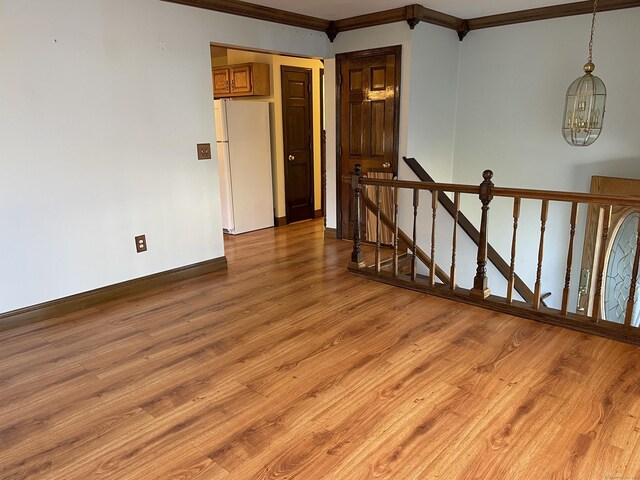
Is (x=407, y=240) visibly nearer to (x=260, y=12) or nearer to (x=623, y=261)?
(x=623, y=261)

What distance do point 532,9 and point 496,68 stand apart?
0.61 metres

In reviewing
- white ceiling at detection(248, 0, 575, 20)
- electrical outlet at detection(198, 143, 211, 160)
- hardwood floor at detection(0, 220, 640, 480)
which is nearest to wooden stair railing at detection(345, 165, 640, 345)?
hardwood floor at detection(0, 220, 640, 480)

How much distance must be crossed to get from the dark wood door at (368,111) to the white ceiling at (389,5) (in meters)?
0.45

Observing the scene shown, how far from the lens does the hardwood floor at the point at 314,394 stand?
1.85 m

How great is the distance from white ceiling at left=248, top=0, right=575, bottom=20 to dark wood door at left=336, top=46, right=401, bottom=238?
17.6 inches

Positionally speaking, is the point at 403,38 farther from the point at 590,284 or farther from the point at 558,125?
the point at 590,284

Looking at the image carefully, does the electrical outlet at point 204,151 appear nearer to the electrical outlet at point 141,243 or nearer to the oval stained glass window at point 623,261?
the electrical outlet at point 141,243

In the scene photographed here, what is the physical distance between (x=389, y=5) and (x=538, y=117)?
184 centimetres

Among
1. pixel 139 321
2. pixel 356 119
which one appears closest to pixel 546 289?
pixel 356 119

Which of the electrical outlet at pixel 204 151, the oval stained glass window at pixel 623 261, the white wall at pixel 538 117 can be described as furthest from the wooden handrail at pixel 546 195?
the oval stained glass window at pixel 623 261

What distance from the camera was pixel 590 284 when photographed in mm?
4281

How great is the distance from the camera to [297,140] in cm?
618

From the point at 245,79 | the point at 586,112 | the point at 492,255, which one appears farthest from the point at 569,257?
the point at 245,79

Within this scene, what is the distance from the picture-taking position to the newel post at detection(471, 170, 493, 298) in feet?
10.2
